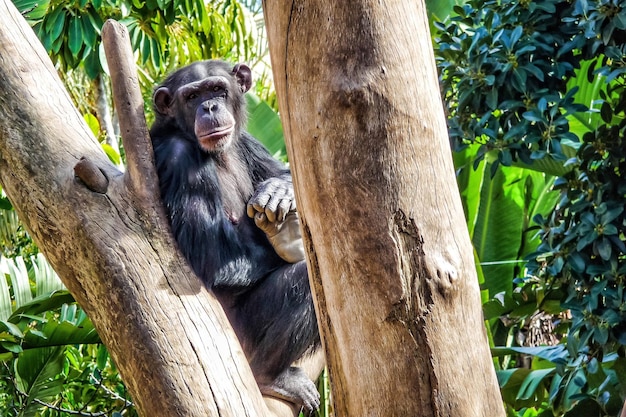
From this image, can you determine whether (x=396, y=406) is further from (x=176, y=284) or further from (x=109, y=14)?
(x=109, y=14)

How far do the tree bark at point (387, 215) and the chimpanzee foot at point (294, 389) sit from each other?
809mm

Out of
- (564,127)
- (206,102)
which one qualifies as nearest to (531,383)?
(564,127)

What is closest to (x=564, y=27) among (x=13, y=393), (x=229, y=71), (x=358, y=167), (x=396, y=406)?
(x=229, y=71)

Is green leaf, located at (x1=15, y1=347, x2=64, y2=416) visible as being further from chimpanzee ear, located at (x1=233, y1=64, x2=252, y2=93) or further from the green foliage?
chimpanzee ear, located at (x1=233, y1=64, x2=252, y2=93)

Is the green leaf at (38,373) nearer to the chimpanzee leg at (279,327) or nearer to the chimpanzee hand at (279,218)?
the chimpanzee leg at (279,327)

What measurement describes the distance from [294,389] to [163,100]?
3.82 feet

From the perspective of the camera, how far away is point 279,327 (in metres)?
2.57

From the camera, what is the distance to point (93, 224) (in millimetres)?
1939

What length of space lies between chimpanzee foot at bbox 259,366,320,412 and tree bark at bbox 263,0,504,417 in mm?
809

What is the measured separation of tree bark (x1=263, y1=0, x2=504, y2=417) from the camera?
1537 mm

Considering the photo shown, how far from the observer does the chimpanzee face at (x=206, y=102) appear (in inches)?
107

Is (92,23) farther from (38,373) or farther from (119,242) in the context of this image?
(119,242)

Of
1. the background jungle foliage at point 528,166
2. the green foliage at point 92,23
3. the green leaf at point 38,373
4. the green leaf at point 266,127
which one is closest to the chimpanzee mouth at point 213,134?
the background jungle foliage at point 528,166

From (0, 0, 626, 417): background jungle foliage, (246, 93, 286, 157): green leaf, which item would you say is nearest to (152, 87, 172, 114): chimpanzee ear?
(0, 0, 626, 417): background jungle foliage
